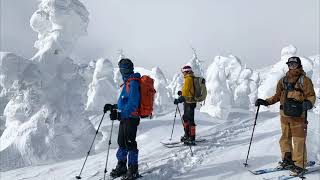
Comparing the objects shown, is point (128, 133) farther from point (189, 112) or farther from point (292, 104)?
point (189, 112)

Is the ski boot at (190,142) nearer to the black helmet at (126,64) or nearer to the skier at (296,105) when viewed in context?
the skier at (296,105)

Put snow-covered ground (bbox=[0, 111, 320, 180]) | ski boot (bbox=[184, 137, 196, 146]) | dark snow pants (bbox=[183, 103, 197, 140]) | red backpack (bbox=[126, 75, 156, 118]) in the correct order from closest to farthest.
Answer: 1. red backpack (bbox=[126, 75, 156, 118])
2. snow-covered ground (bbox=[0, 111, 320, 180])
3. ski boot (bbox=[184, 137, 196, 146])
4. dark snow pants (bbox=[183, 103, 197, 140])

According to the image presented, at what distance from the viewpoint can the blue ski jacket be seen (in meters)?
6.76

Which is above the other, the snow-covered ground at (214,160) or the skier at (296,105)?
Result: the skier at (296,105)

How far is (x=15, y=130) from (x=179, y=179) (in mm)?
17264

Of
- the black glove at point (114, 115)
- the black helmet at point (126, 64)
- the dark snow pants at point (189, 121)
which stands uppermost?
Answer: the black helmet at point (126, 64)

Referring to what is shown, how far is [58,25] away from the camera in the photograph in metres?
23.3

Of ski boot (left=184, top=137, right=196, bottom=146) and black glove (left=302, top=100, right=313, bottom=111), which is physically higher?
black glove (left=302, top=100, right=313, bottom=111)

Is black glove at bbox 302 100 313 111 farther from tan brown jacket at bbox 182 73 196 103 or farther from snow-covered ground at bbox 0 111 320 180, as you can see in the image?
tan brown jacket at bbox 182 73 196 103

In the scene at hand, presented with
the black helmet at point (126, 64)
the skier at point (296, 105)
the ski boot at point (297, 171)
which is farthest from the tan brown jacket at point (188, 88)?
the ski boot at point (297, 171)

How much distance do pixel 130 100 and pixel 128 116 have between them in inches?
12.7

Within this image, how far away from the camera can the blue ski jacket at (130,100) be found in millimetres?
6758

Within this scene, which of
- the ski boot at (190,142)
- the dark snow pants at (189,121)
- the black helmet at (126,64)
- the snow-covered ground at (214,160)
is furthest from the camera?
the dark snow pants at (189,121)

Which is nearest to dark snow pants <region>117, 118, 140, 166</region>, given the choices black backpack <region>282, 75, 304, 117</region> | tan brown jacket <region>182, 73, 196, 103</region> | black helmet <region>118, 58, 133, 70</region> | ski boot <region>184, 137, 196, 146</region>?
black helmet <region>118, 58, 133, 70</region>
